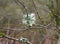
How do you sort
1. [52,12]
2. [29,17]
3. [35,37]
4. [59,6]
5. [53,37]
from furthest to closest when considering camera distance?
1. [35,37]
2. [53,37]
3. [59,6]
4. [52,12]
5. [29,17]

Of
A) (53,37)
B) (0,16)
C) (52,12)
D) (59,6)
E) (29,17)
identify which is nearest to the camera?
(29,17)

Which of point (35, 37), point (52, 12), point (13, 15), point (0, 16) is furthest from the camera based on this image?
point (13, 15)

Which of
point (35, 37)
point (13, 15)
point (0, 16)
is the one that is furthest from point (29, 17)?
point (13, 15)

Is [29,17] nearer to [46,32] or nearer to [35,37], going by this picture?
[46,32]

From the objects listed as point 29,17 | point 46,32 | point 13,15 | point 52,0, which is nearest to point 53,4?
point 52,0

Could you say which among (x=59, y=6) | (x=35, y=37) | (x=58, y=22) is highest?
(x=59, y=6)

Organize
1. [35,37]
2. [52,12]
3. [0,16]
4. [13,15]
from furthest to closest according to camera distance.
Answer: [13,15] < [0,16] < [35,37] < [52,12]

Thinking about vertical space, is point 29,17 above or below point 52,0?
below

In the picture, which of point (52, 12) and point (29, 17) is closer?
→ point (29, 17)

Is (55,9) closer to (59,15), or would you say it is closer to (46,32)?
(59,15)
